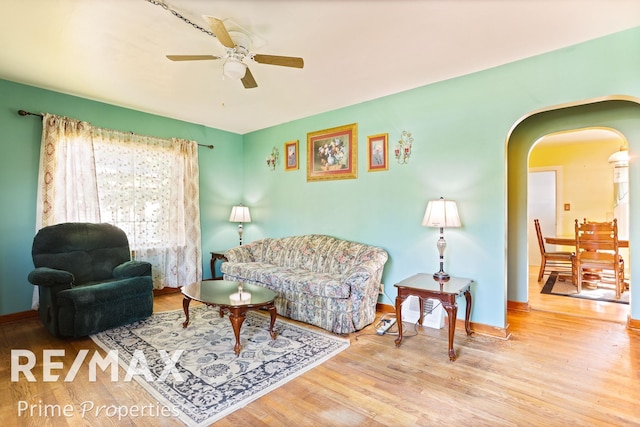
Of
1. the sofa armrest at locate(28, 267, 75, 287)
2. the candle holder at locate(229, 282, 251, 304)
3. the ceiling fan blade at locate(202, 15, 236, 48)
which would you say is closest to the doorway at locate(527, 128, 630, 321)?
the candle holder at locate(229, 282, 251, 304)

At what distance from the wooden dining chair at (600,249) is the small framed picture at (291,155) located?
416 cm

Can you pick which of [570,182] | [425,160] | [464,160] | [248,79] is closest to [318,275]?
[425,160]

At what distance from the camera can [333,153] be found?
4246 mm

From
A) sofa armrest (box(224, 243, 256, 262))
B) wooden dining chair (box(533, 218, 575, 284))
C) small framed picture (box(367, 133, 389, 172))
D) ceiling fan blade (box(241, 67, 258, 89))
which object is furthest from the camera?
wooden dining chair (box(533, 218, 575, 284))

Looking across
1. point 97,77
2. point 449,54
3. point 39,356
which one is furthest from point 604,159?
point 39,356

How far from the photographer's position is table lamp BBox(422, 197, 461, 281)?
2.98m

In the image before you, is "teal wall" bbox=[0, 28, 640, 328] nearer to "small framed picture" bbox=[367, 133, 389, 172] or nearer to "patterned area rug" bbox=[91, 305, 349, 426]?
"small framed picture" bbox=[367, 133, 389, 172]

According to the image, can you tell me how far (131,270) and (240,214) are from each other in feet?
6.56

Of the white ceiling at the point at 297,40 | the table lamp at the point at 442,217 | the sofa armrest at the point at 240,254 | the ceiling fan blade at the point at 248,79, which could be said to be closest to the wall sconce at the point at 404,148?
the white ceiling at the point at 297,40

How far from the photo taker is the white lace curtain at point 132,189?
11.8 feet

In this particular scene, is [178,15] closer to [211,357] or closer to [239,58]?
[239,58]

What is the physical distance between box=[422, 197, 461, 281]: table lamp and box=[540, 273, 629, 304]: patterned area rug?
2.67 meters

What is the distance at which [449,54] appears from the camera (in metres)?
2.72

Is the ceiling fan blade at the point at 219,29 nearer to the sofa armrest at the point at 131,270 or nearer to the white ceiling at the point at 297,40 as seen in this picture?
the white ceiling at the point at 297,40
